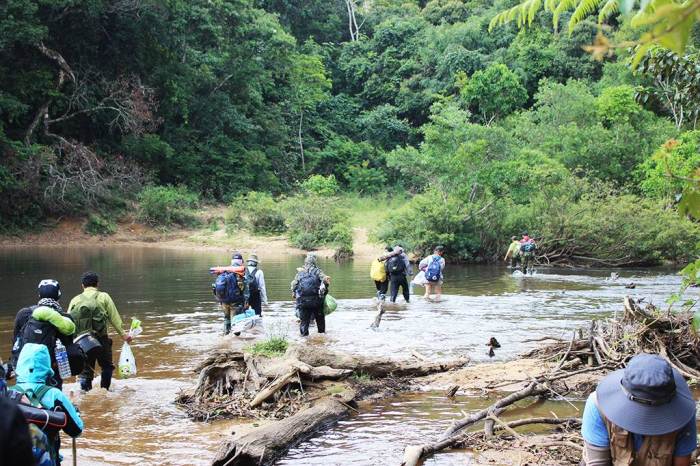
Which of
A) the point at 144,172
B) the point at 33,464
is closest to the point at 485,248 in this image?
the point at 144,172

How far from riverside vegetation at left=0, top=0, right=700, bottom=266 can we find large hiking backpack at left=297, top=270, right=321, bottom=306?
1399 cm

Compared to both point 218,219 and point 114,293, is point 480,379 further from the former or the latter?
point 218,219

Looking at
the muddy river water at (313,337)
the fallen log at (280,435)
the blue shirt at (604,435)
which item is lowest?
the muddy river water at (313,337)

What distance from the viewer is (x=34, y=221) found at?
135 ft

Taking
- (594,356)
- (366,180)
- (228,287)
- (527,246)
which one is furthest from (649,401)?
(366,180)

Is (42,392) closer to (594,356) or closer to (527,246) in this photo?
(594,356)

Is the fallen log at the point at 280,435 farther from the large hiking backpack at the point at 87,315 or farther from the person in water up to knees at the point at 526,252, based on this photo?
the person in water up to knees at the point at 526,252

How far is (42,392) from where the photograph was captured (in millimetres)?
5855

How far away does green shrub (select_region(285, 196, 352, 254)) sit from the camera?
131ft

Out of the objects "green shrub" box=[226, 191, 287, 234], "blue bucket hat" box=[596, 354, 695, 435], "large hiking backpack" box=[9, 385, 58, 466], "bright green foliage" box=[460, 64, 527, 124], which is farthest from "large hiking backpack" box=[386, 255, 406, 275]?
"bright green foliage" box=[460, 64, 527, 124]

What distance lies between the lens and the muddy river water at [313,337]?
8.38 meters

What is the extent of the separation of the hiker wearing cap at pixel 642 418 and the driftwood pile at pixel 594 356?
394 cm

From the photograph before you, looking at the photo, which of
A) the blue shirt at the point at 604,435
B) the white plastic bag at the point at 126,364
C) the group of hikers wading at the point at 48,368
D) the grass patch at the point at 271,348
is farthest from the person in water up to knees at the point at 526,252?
the blue shirt at the point at 604,435

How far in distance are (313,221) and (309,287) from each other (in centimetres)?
2587
